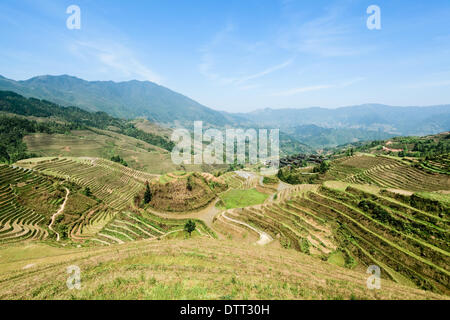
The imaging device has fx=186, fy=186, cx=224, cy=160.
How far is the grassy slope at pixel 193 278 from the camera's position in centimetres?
1016

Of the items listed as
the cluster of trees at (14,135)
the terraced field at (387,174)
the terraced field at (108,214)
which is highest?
the cluster of trees at (14,135)

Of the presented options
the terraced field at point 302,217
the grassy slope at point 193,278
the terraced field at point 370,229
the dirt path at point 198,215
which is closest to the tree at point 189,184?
the terraced field at point 302,217

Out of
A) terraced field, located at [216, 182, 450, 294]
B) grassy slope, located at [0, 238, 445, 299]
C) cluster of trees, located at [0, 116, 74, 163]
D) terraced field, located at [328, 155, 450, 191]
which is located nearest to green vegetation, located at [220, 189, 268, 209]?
terraced field, located at [216, 182, 450, 294]

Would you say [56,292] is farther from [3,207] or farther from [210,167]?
[210,167]

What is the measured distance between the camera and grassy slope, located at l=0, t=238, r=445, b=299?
10156 millimetres

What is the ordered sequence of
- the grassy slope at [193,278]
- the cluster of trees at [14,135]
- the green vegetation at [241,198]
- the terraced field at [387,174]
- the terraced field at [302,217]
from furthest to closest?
the cluster of trees at [14,135] < the green vegetation at [241,198] < the terraced field at [387,174] < the terraced field at [302,217] < the grassy slope at [193,278]

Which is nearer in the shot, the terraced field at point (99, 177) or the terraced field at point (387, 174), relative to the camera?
the terraced field at point (387, 174)

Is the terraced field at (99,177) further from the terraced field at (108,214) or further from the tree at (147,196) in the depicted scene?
the tree at (147,196)

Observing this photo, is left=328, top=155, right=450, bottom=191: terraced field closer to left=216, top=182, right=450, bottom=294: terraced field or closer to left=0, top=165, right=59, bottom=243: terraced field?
left=216, top=182, right=450, bottom=294: terraced field

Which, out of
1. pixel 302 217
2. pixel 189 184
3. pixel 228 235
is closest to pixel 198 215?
pixel 189 184

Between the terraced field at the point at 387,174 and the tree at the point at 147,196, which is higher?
the terraced field at the point at 387,174

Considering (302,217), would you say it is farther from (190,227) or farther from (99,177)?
(99,177)

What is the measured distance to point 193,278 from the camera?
11.5 meters
